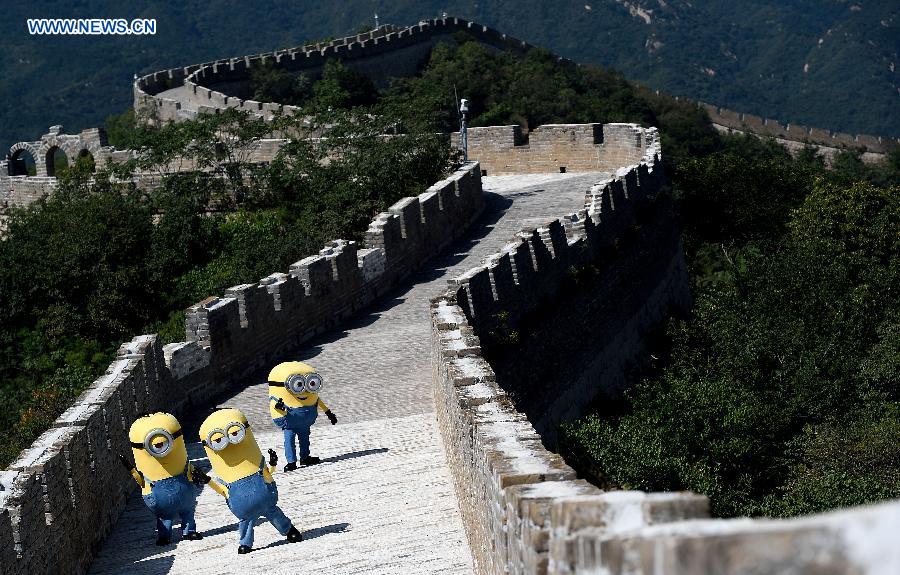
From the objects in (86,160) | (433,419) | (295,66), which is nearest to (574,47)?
(295,66)

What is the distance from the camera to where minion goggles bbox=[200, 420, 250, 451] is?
8.26 metres

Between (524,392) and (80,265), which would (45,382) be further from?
(524,392)

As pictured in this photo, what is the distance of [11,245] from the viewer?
763 inches

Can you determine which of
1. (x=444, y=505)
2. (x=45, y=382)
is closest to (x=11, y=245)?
(x=45, y=382)

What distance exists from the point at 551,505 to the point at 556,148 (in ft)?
73.5

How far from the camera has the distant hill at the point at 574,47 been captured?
85.3m

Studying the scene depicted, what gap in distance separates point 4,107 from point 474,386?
73.1 metres

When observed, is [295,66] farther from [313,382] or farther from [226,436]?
[226,436]

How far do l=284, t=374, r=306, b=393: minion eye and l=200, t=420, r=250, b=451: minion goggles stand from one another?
5.48 ft

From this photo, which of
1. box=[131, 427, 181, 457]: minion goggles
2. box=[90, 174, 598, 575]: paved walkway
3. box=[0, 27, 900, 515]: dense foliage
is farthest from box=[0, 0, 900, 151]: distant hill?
box=[131, 427, 181, 457]: minion goggles

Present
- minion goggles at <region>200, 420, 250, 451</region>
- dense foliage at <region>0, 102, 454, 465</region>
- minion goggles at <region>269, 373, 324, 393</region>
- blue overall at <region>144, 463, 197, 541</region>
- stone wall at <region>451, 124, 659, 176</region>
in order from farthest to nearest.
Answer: stone wall at <region>451, 124, 659, 176</region>
dense foliage at <region>0, 102, 454, 465</region>
minion goggles at <region>269, 373, 324, 393</region>
blue overall at <region>144, 463, 197, 541</region>
minion goggles at <region>200, 420, 250, 451</region>

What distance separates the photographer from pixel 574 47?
94.6 m

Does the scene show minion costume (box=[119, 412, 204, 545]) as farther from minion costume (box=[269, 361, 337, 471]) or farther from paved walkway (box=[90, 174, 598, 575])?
minion costume (box=[269, 361, 337, 471])

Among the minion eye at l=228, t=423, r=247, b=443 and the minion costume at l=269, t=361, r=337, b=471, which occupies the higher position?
the minion eye at l=228, t=423, r=247, b=443
